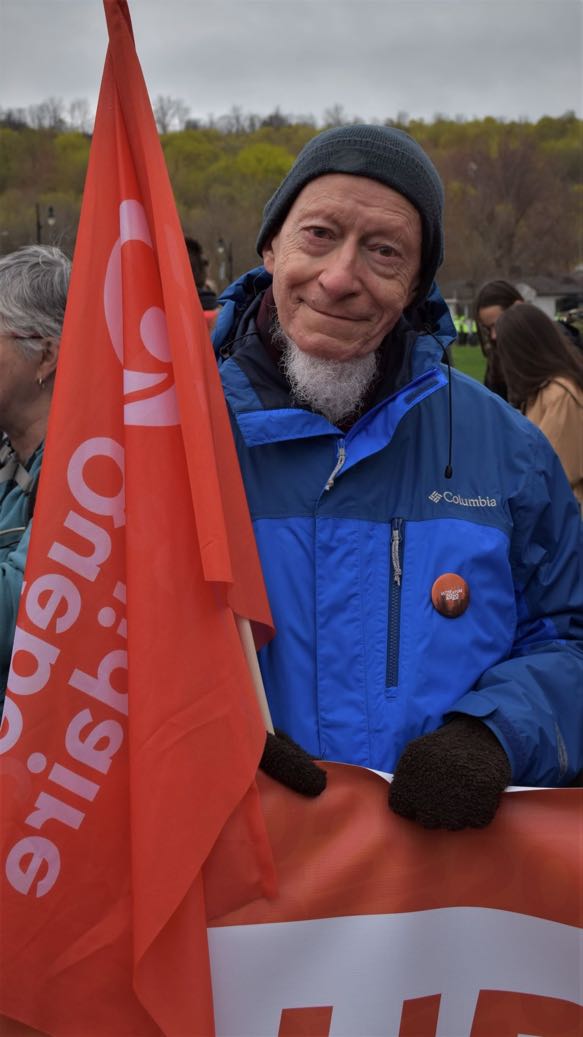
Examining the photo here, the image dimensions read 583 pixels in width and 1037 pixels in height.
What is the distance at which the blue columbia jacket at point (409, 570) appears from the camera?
202 centimetres

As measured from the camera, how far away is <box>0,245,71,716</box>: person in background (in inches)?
107

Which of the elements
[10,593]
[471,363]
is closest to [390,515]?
[10,593]

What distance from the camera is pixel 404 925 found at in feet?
6.19

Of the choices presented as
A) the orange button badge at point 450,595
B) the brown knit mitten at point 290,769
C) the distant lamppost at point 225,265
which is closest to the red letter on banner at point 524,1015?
the brown knit mitten at point 290,769

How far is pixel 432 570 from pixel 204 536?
55 centimetres

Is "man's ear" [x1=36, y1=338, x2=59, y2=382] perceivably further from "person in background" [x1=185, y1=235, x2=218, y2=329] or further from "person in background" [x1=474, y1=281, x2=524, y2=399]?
"person in background" [x1=474, y1=281, x2=524, y2=399]

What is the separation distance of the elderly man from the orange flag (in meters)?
0.24

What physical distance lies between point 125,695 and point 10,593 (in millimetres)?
723

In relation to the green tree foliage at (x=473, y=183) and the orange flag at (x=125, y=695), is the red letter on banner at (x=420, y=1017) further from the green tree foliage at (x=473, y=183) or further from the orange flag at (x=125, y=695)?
the green tree foliage at (x=473, y=183)

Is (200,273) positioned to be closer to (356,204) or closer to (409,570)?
(356,204)

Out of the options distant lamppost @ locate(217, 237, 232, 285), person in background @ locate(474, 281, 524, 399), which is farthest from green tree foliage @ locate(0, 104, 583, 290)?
person in background @ locate(474, 281, 524, 399)

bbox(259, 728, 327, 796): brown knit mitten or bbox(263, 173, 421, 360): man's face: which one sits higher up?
bbox(263, 173, 421, 360): man's face

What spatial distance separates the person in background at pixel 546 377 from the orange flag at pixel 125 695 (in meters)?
4.06

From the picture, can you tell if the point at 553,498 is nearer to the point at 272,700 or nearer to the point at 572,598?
the point at 572,598
